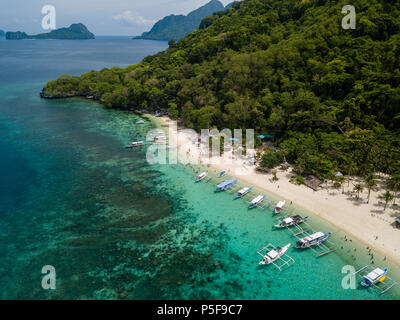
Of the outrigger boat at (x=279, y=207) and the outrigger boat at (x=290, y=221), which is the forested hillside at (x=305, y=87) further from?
the outrigger boat at (x=290, y=221)

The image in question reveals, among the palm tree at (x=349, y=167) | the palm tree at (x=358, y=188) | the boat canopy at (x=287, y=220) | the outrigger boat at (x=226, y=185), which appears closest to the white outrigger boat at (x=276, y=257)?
the boat canopy at (x=287, y=220)

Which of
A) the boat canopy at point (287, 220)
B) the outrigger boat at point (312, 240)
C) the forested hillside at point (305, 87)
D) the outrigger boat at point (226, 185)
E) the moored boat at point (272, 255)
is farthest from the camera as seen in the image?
the forested hillside at point (305, 87)

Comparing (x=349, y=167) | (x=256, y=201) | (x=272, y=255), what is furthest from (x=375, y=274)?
(x=349, y=167)

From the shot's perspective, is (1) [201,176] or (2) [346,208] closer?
(2) [346,208]

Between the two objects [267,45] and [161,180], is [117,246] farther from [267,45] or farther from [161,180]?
[267,45]

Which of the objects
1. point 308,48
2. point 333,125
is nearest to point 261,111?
point 333,125

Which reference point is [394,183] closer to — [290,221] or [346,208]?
[346,208]
